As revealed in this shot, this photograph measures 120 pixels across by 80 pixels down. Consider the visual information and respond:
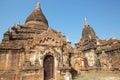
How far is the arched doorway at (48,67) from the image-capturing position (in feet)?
69.4

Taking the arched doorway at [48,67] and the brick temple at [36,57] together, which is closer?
the brick temple at [36,57]

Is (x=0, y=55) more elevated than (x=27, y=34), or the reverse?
(x=27, y=34)

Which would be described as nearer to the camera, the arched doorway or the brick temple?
the brick temple

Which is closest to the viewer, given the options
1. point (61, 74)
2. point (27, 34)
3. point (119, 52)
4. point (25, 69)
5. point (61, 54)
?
point (25, 69)

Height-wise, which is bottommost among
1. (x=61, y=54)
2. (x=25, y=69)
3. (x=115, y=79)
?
(x=115, y=79)

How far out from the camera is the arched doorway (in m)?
21.1

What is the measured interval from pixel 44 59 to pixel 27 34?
7.31 meters

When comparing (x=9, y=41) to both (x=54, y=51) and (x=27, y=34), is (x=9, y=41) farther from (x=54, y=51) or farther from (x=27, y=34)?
(x=54, y=51)

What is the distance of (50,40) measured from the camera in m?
22.6

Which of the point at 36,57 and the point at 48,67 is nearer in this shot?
the point at 36,57

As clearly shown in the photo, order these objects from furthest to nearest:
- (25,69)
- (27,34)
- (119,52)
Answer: (119,52), (27,34), (25,69)

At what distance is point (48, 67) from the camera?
21609 millimetres

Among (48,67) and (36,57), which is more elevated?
(36,57)

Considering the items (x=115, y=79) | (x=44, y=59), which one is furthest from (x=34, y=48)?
(x=115, y=79)
